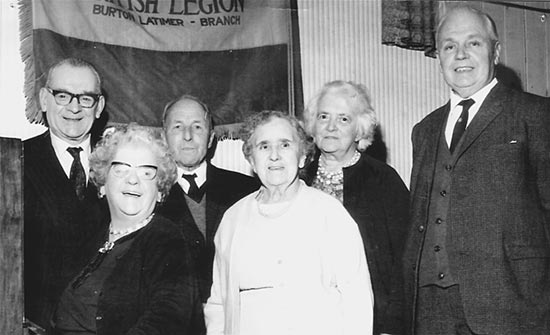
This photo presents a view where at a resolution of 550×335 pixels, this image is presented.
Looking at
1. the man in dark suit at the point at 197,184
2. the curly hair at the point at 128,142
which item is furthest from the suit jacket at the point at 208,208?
the curly hair at the point at 128,142

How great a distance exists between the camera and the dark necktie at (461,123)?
2248 mm

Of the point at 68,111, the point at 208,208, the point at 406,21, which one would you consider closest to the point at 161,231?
the point at 208,208

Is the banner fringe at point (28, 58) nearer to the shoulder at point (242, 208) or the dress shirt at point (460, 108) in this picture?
the shoulder at point (242, 208)

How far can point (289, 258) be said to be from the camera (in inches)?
84.0

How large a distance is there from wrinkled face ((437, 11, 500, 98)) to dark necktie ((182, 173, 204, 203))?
98cm

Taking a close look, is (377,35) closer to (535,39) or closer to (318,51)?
(318,51)

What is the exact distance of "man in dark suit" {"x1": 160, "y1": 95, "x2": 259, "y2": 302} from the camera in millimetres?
2529

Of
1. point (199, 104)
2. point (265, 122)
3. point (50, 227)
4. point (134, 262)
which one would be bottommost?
point (134, 262)

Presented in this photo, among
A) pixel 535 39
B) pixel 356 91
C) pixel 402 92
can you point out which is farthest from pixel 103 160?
pixel 535 39

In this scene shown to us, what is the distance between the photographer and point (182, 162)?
8.53 ft

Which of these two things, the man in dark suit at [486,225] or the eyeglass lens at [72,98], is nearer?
the man in dark suit at [486,225]

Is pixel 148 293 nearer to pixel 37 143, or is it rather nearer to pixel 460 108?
pixel 37 143

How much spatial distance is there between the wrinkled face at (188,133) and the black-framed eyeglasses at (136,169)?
24cm

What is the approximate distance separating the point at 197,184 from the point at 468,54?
1.07 m
